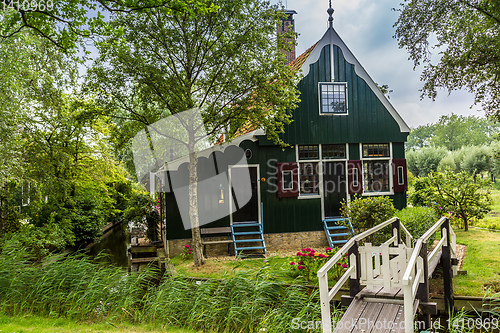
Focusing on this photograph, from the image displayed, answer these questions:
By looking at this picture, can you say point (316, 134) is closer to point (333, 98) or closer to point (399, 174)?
point (333, 98)

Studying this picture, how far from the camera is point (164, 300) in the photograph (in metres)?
6.06

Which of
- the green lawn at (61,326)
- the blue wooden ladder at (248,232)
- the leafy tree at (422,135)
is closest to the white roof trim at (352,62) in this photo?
the blue wooden ladder at (248,232)

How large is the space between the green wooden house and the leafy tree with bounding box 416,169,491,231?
5.24 feet

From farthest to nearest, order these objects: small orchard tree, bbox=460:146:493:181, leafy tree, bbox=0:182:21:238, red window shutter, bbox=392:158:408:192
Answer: small orchard tree, bbox=460:146:493:181, red window shutter, bbox=392:158:408:192, leafy tree, bbox=0:182:21:238

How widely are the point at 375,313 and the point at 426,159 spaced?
3167 centimetres

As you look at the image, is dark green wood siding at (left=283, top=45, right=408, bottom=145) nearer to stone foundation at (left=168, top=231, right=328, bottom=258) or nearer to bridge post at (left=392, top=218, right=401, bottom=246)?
stone foundation at (left=168, top=231, right=328, bottom=258)

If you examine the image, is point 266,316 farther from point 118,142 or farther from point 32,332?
point 118,142

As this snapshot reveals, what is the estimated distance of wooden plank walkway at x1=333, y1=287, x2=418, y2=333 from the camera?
430 centimetres

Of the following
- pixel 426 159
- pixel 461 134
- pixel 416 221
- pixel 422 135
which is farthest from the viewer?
pixel 422 135

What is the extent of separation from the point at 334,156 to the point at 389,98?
8.97ft

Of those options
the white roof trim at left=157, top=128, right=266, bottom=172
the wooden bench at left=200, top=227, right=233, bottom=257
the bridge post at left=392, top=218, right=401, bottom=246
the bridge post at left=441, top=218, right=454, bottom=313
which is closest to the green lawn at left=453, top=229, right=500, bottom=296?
the bridge post at left=441, top=218, right=454, bottom=313


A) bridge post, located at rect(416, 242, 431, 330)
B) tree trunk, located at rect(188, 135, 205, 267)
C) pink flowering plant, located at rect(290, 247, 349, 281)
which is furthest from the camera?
tree trunk, located at rect(188, 135, 205, 267)

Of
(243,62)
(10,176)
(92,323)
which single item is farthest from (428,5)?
(10,176)

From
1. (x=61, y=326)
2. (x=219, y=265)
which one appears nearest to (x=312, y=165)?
(x=219, y=265)
